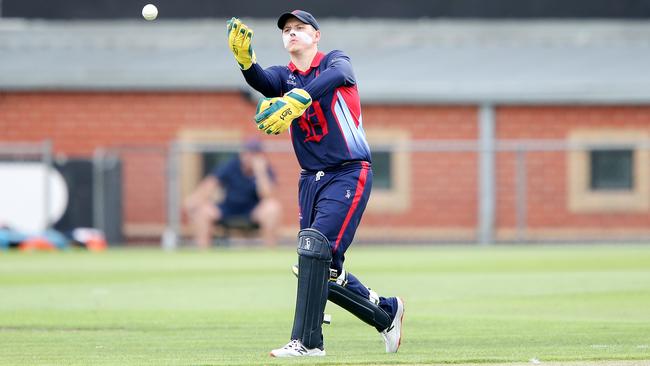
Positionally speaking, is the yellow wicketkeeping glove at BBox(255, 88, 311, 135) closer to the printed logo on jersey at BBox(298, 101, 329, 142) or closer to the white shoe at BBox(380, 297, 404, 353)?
the printed logo on jersey at BBox(298, 101, 329, 142)

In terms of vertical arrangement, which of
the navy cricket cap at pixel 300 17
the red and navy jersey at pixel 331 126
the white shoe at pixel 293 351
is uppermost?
the navy cricket cap at pixel 300 17

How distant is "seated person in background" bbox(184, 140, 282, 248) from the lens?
2066 cm

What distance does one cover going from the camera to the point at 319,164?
8141 millimetres

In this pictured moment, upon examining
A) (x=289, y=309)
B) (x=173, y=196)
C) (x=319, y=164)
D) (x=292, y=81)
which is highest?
(x=292, y=81)

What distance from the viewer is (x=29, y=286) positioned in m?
14.4

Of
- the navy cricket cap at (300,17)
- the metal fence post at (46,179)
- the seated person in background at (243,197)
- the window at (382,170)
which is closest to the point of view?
the navy cricket cap at (300,17)

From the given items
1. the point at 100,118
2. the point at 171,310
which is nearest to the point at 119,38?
the point at 100,118

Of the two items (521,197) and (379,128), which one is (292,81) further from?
(379,128)

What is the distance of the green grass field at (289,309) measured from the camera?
831 centimetres

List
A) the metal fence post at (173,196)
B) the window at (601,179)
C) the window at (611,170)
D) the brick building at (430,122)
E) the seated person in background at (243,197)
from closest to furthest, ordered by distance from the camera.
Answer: the seated person in background at (243,197) < the metal fence post at (173,196) < the brick building at (430,122) < the window at (601,179) < the window at (611,170)

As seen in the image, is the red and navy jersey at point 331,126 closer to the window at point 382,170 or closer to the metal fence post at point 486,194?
the metal fence post at point 486,194

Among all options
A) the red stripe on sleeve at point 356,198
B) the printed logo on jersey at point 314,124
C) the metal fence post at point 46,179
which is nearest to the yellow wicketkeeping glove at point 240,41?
the printed logo on jersey at point 314,124

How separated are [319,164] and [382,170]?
1665cm

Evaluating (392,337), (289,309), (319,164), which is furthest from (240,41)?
(289,309)
